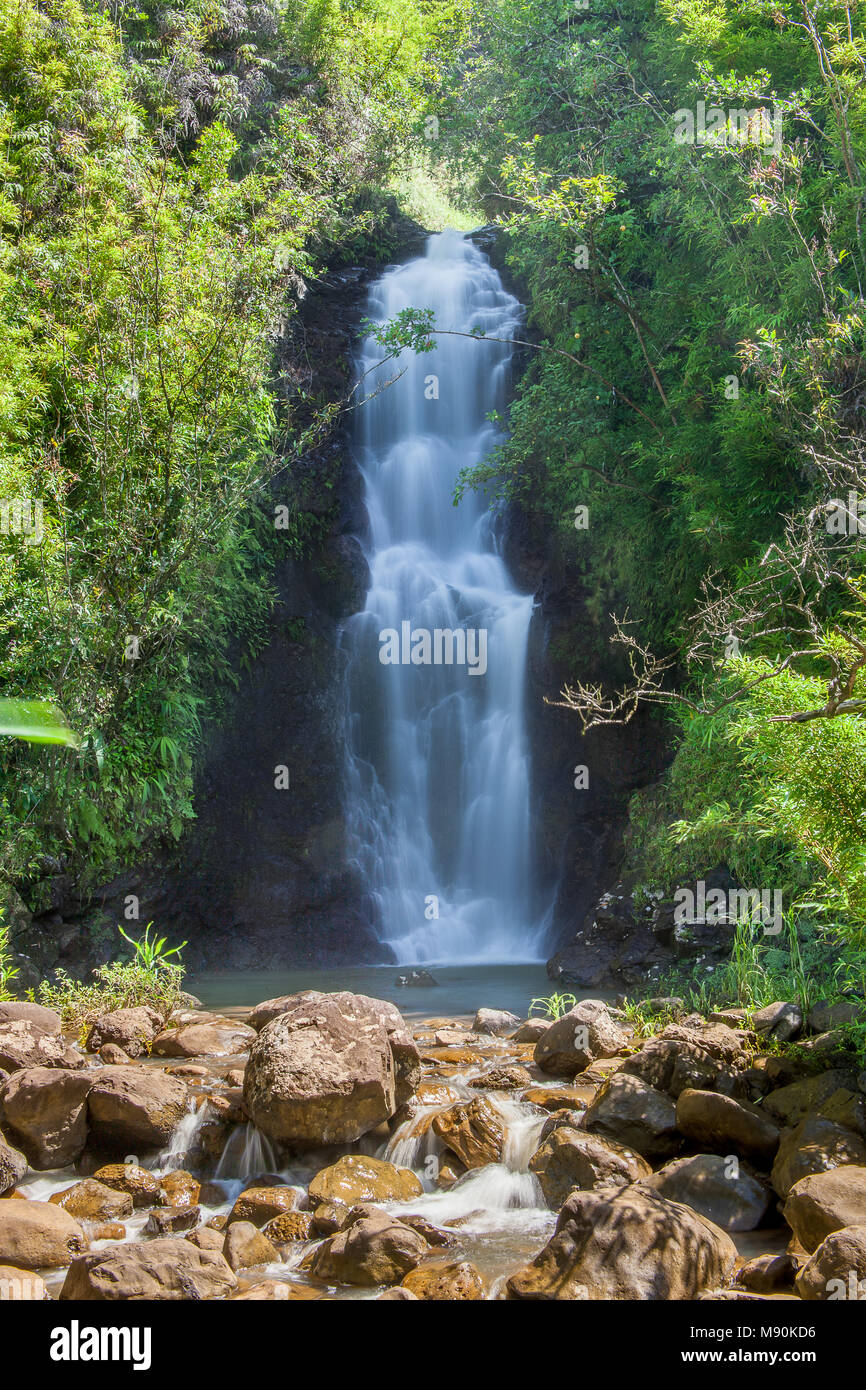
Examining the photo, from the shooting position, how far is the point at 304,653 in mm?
13547

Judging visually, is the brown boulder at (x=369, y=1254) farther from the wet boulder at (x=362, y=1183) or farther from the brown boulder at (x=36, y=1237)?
the brown boulder at (x=36, y=1237)

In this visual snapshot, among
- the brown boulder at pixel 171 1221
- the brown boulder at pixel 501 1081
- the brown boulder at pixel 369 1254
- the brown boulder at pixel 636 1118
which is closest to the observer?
the brown boulder at pixel 369 1254

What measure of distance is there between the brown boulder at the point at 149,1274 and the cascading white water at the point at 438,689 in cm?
808

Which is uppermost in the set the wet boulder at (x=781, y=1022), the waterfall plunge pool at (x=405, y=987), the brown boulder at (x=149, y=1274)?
the wet boulder at (x=781, y=1022)

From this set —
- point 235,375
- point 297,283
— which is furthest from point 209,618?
point 297,283

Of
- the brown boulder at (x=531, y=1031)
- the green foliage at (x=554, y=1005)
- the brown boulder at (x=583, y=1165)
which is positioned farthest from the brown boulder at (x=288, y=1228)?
the green foliage at (x=554, y=1005)

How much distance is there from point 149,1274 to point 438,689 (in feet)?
33.4

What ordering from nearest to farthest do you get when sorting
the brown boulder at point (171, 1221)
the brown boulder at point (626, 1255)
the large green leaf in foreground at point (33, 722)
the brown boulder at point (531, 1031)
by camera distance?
1. the large green leaf in foreground at point (33, 722)
2. the brown boulder at point (626, 1255)
3. the brown boulder at point (171, 1221)
4. the brown boulder at point (531, 1031)

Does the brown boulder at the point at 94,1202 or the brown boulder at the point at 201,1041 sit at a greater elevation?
the brown boulder at the point at 201,1041

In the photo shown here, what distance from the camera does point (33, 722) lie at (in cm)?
99

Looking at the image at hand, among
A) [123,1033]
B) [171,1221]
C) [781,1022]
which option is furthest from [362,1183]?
[123,1033]

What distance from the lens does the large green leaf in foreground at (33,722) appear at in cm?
92

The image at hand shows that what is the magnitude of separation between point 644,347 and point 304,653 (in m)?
5.98

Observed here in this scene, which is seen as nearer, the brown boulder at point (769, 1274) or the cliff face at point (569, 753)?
the brown boulder at point (769, 1274)
